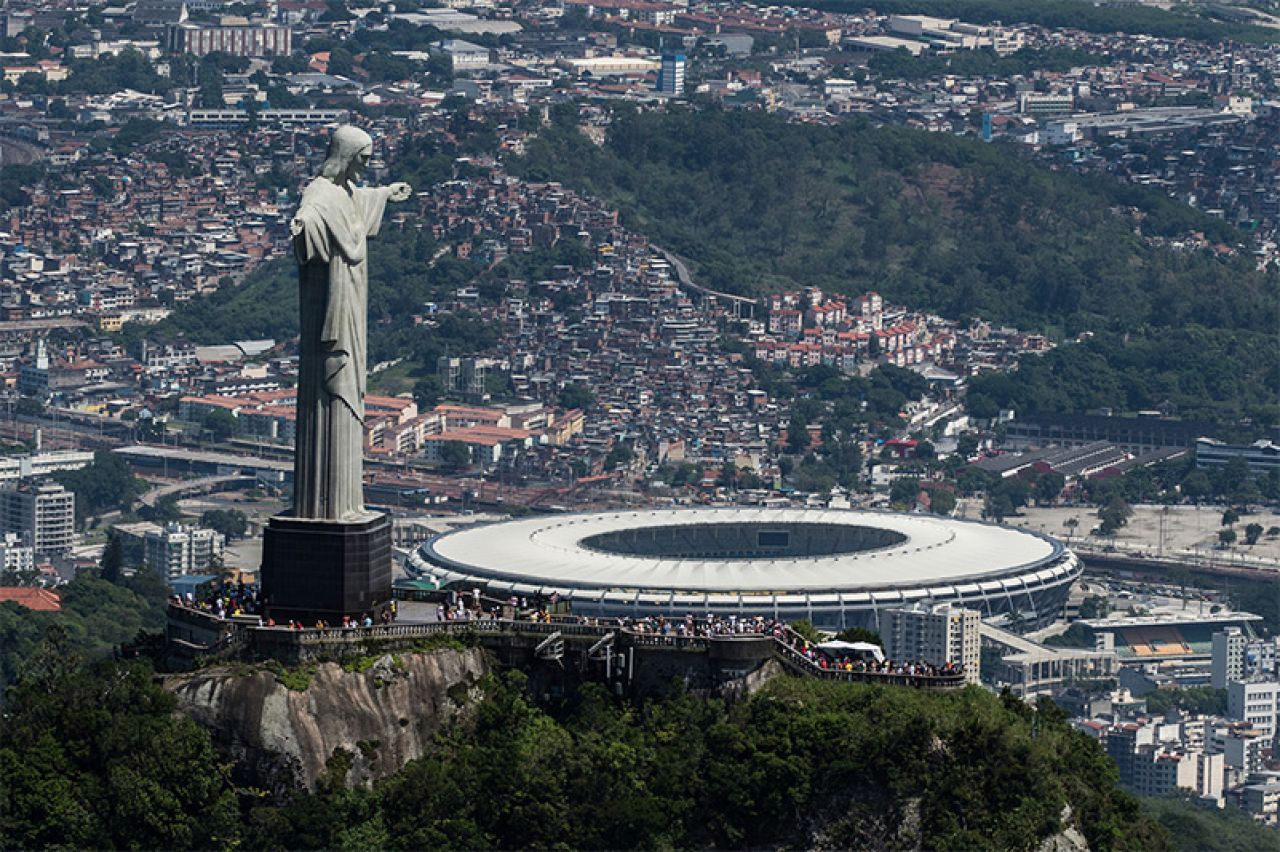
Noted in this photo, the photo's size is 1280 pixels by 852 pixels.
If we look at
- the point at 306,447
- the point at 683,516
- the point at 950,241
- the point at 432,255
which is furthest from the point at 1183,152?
the point at 306,447

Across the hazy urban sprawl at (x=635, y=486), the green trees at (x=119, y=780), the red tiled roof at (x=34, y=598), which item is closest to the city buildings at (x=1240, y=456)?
the hazy urban sprawl at (x=635, y=486)

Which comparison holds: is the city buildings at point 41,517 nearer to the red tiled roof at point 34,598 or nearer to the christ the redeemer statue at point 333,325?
the red tiled roof at point 34,598

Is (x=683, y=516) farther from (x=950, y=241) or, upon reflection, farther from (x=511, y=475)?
(x=950, y=241)

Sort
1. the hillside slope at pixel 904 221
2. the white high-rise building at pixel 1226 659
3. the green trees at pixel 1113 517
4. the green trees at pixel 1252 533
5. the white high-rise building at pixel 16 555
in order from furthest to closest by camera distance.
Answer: the hillside slope at pixel 904 221 → the green trees at pixel 1113 517 → the green trees at pixel 1252 533 → the white high-rise building at pixel 16 555 → the white high-rise building at pixel 1226 659

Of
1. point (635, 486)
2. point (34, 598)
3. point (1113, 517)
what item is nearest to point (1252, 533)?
point (1113, 517)

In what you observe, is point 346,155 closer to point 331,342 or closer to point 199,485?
point 331,342

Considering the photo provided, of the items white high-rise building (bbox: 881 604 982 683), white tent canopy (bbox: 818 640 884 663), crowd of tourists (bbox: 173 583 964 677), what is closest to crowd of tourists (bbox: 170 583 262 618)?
crowd of tourists (bbox: 173 583 964 677)
